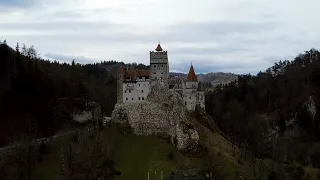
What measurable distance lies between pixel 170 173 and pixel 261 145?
40478 mm

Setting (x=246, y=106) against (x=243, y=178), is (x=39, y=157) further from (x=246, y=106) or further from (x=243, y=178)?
(x=246, y=106)

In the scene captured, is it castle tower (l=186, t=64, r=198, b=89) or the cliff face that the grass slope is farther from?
castle tower (l=186, t=64, r=198, b=89)

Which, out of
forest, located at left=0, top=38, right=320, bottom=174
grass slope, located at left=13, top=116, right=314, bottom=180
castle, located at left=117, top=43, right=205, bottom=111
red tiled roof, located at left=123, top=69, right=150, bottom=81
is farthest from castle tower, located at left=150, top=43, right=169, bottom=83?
forest, located at left=0, top=38, right=320, bottom=174

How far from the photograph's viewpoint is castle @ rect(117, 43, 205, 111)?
333 ft

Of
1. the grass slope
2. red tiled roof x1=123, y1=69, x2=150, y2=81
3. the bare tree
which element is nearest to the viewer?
the bare tree

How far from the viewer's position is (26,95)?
104m

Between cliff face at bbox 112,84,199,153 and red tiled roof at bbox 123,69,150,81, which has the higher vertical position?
red tiled roof at bbox 123,69,150,81

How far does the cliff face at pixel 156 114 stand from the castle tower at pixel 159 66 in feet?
6.76

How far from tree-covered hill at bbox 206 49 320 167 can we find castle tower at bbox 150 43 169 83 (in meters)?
24.7

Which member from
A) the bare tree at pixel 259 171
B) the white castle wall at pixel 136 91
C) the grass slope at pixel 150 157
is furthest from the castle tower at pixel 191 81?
the bare tree at pixel 259 171

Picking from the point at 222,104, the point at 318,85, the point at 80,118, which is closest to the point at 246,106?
the point at 222,104

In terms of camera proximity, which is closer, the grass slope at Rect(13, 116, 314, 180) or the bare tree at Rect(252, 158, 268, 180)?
the bare tree at Rect(252, 158, 268, 180)

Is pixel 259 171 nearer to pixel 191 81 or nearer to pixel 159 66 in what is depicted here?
pixel 191 81

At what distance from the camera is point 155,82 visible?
101250mm
